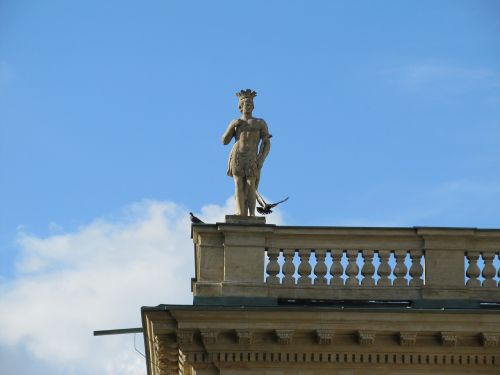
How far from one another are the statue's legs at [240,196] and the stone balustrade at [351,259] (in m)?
0.71

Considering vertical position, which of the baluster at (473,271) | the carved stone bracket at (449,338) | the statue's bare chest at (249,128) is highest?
the statue's bare chest at (249,128)

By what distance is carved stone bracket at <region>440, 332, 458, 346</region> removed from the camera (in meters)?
32.8

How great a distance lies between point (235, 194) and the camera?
1362 inches

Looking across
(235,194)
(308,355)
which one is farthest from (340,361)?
(235,194)

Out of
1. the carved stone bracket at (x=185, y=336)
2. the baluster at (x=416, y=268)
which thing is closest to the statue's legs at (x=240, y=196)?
the carved stone bracket at (x=185, y=336)

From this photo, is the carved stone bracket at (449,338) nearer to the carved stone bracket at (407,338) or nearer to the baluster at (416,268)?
the carved stone bracket at (407,338)

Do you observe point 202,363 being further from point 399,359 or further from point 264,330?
point 399,359

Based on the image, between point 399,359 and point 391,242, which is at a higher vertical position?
point 391,242

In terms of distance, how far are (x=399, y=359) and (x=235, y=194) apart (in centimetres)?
410

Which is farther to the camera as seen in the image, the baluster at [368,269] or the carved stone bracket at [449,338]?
the baluster at [368,269]

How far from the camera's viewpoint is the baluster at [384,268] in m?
33.8

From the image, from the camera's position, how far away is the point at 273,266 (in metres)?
33.8

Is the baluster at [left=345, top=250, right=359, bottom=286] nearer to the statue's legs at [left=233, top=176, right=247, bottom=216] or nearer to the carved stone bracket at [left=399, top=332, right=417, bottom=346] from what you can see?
the carved stone bracket at [left=399, top=332, right=417, bottom=346]

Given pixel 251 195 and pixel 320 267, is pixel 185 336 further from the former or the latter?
pixel 251 195
